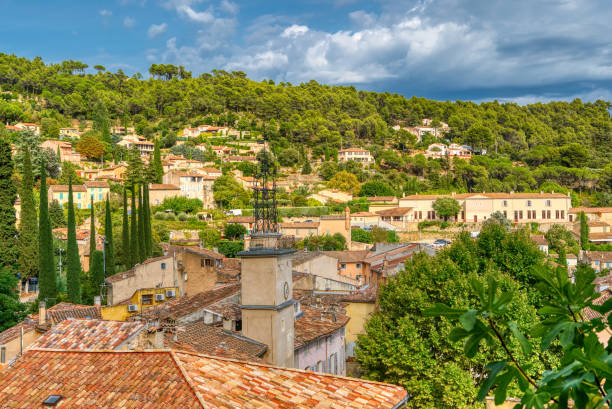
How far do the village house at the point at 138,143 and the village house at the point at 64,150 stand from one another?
36.2ft

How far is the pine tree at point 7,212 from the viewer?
Result: 32.3m

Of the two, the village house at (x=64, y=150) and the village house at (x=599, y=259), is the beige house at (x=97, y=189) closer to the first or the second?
the village house at (x=64, y=150)

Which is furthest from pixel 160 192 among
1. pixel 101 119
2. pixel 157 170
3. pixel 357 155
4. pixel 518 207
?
pixel 518 207

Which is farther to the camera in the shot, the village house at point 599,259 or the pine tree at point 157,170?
the pine tree at point 157,170

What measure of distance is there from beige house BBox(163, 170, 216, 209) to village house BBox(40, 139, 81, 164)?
16.9 meters

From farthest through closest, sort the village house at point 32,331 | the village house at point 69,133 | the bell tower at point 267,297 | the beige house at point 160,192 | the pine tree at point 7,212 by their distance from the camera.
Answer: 1. the village house at point 69,133
2. the beige house at point 160,192
3. the pine tree at point 7,212
4. the village house at point 32,331
5. the bell tower at point 267,297

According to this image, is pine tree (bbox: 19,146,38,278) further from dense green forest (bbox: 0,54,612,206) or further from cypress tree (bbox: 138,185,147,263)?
dense green forest (bbox: 0,54,612,206)

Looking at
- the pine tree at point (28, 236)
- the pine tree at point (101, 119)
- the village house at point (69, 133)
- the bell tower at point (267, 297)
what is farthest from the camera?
the village house at point (69, 133)

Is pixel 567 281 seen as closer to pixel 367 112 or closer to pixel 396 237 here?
pixel 396 237

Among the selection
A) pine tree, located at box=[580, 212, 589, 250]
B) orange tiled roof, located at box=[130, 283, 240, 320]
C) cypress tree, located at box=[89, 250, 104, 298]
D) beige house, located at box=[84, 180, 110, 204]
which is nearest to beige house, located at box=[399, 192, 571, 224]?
pine tree, located at box=[580, 212, 589, 250]

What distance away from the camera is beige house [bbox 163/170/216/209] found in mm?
70625

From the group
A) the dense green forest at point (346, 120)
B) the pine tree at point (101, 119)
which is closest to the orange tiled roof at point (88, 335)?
the dense green forest at point (346, 120)

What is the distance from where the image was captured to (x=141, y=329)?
9.95 m

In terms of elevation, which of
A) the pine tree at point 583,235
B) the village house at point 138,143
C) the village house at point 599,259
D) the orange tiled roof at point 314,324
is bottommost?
the village house at point 599,259
